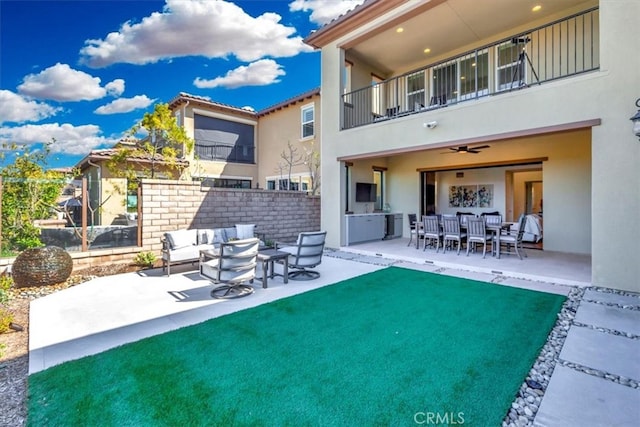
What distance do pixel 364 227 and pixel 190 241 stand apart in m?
6.22

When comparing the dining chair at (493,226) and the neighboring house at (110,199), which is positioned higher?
the neighboring house at (110,199)

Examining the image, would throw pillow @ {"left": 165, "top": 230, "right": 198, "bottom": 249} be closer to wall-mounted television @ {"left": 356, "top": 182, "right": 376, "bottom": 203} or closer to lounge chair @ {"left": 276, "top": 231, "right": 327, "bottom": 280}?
lounge chair @ {"left": 276, "top": 231, "right": 327, "bottom": 280}

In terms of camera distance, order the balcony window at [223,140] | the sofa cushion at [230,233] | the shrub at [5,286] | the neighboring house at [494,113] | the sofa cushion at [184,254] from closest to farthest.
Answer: the shrub at [5,286]
the neighboring house at [494,113]
the sofa cushion at [184,254]
the sofa cushion at [230,233]
the balcony window at [223,140]

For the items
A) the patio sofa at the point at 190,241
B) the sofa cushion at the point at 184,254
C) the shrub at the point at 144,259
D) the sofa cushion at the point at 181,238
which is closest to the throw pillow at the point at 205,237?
the patio sofa at the point at 190,241

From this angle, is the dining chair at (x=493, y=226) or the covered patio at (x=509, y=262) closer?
the covered patio at (x=509, y=262)

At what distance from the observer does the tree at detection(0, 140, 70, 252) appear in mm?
6348

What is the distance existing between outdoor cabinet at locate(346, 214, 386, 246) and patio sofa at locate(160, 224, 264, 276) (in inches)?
148

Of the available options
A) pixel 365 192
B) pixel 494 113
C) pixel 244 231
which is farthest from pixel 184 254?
pixel 494 113

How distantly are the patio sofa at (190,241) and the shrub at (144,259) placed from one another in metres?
0.52

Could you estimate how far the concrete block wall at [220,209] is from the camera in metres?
8.02

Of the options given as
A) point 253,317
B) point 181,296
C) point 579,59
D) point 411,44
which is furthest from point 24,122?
point 579,59

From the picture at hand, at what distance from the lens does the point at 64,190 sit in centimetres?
711

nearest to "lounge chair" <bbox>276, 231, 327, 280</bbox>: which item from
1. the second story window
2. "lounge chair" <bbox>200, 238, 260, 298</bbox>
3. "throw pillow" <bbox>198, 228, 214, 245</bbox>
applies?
"lounge chair" <bbox>200, 238, 260, 298</bbox>

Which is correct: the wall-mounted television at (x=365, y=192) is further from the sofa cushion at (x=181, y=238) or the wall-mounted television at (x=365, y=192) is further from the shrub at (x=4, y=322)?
the shrub at (x=4, y=322)
